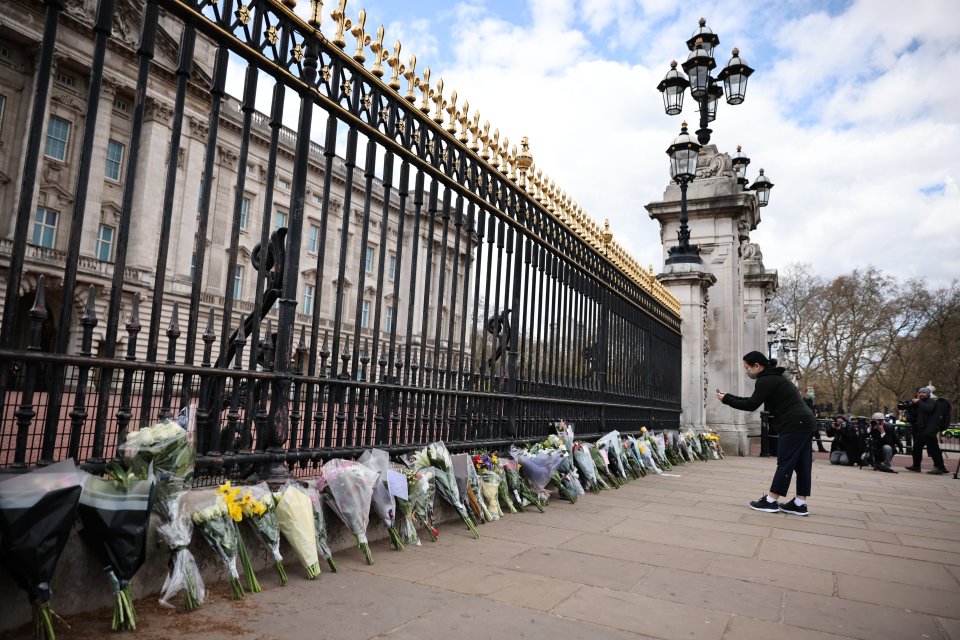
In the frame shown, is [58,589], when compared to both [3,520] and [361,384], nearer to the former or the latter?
[3,520]

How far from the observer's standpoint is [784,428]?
704 centimetres

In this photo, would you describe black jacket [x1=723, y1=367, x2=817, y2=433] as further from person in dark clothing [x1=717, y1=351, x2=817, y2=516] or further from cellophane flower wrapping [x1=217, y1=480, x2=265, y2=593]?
cellophane flower wrapping [x1=217, y1=480, x2=265, y2=593]

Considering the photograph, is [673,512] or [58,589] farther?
[673,512]

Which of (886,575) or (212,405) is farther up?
(212,405)

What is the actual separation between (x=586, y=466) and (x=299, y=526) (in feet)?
14.4

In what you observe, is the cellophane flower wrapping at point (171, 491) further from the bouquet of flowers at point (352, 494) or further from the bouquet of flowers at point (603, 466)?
the bouquet of flowers at point (603, 466)

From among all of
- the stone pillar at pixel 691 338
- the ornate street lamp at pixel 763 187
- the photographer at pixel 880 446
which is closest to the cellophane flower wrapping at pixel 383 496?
the stone pillar at pixel 691 338

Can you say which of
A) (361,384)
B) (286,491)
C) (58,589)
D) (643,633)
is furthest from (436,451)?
(58,589)

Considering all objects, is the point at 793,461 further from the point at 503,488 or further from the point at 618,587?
the point at 618,587

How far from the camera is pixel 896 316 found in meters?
47.7

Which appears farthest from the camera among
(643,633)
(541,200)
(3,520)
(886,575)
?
(541,200)

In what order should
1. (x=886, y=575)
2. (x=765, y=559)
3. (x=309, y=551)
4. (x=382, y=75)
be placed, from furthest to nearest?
(x=382, y=75) < (x=765, y=559) < (x=886, y=575) < (x=309, y=551)

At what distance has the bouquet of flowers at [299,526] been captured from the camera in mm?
3361

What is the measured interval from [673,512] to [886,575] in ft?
7.27
